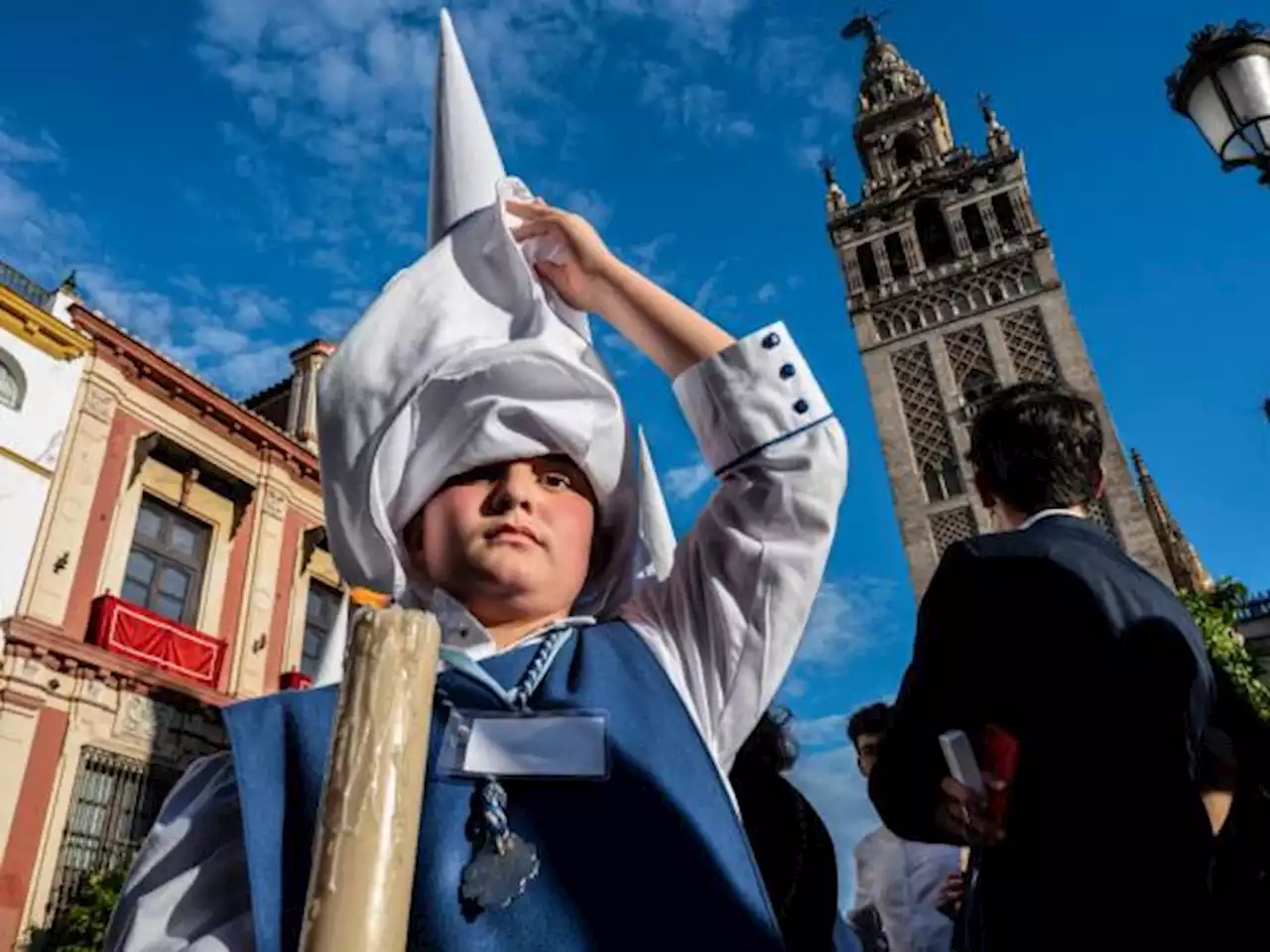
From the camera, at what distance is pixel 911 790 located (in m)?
1.77

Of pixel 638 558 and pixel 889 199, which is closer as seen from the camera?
pixel 638 558

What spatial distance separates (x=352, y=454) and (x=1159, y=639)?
4.73 ft

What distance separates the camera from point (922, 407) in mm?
26250

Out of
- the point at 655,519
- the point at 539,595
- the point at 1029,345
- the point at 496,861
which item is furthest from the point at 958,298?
the point at 496,861

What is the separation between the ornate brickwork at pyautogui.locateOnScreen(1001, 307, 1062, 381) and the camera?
82.2 ft

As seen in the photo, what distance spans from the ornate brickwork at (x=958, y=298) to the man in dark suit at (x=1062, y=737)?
89.0 feet

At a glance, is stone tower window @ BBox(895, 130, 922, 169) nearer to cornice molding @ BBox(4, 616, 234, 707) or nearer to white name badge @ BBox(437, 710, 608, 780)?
cornice molding @ BBox(4, 616, 234, 707)

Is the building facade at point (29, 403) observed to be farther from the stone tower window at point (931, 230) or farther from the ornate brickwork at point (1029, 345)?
the stone tower window at point (931, 230)

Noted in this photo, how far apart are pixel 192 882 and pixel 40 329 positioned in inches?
436

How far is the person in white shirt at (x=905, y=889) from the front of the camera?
3.49 meters

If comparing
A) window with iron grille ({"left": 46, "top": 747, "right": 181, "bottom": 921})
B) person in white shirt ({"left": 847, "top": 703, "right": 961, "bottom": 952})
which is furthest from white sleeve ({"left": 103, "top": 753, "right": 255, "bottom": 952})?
window with iron grille ({"left": 46, "top": 747, "right": 181, "bottom": 921})

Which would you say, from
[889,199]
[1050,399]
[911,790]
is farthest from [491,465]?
[889,199]

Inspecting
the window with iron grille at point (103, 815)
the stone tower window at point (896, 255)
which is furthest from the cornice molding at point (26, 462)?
the stone tower window at point (896, 255)

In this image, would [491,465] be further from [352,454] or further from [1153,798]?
[1153,798]
